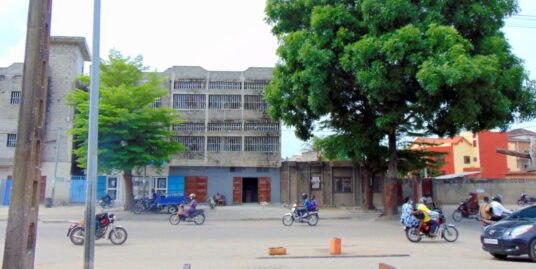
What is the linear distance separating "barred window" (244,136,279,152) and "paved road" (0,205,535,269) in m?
14.5

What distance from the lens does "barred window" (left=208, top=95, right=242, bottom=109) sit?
114ft

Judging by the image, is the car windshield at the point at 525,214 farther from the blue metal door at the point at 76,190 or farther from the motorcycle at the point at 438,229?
the blue metal door at the point at 76,190

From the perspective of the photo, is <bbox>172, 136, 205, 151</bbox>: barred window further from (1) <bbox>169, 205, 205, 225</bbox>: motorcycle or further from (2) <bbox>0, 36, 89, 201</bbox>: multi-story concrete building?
(1) <bbox>169, 205, 205, 225</bbox>: motorcycle

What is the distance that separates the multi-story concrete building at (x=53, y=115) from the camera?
1303 inches

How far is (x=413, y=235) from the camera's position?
14281mm

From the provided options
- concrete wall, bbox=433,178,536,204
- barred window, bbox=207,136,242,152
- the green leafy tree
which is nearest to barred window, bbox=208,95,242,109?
barred window, bbox=207,136,242,152

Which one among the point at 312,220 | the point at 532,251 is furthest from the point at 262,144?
the point at 532,251

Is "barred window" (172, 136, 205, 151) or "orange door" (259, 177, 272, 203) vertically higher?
"barred window" (172, 136, 205, 151)

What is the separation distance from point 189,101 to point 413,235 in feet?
77.4

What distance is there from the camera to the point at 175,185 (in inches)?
1332

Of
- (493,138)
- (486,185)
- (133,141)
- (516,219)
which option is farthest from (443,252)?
(493,138)

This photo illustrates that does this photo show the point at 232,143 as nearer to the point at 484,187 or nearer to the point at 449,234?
the point at 484,187

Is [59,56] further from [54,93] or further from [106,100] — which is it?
[106,100]

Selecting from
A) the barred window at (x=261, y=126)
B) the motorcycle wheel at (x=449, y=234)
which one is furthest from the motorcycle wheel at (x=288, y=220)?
the barred window at (x=261, y=126)
